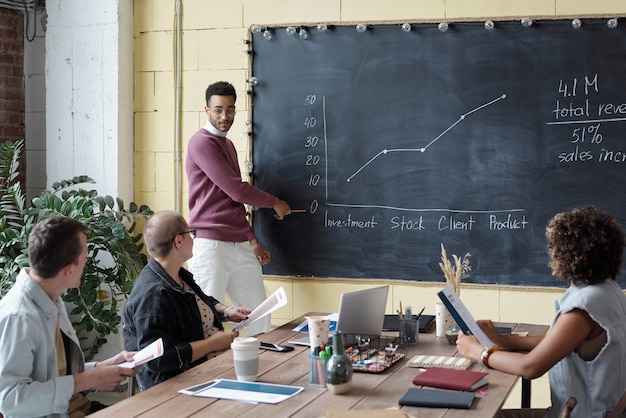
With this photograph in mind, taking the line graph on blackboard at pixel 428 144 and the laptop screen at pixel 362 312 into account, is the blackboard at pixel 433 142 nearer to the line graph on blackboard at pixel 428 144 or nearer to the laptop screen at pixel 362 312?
the line graph on blackboard at pixel 428 144

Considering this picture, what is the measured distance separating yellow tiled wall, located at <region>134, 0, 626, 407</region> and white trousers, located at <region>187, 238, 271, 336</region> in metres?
0.28

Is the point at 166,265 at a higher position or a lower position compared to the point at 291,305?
higher

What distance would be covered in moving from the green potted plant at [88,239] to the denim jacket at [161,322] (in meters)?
1.43

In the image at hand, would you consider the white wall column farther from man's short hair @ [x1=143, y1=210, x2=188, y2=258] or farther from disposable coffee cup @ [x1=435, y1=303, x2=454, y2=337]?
disposable coffee cup @ [x1=435, y1=303, x2=454, y2=337]

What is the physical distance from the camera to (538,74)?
14.9 feet

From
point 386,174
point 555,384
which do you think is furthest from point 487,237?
point 555,384

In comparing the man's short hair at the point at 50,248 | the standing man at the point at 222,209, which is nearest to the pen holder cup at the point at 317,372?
the man's short hair at the point at 50,248

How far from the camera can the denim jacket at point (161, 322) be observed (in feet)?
9.65

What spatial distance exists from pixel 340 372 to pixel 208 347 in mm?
629

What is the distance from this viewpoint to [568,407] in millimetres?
Result: 2523

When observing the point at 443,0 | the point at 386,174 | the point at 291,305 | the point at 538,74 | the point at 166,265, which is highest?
the point at 443,0

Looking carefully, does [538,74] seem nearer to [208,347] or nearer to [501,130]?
[501,130]

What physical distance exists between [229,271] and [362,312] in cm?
170

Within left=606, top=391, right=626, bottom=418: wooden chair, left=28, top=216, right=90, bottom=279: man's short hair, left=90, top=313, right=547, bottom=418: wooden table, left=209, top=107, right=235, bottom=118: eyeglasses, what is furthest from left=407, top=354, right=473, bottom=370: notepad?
left=209, top=107, right=235, bottom=118: eyeglasses
